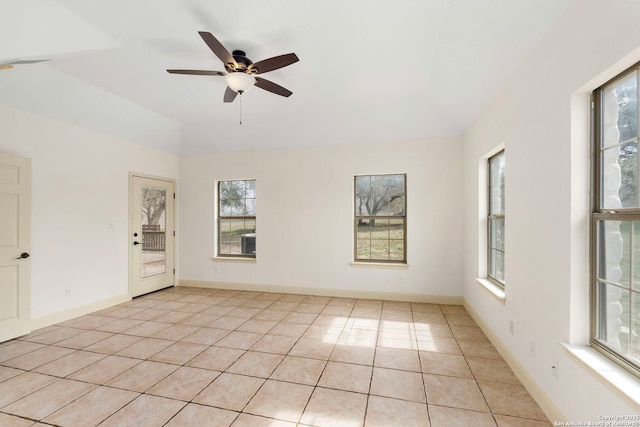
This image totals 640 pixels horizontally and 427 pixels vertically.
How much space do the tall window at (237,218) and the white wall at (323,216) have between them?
18 centimetres

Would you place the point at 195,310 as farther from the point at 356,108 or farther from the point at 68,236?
the point at 356,108

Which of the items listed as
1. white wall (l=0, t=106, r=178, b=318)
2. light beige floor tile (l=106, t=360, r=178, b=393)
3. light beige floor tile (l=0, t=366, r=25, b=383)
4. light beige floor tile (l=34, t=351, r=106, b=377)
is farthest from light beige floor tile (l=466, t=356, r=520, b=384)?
white wall (l=0, t=106, r=178, b=318)

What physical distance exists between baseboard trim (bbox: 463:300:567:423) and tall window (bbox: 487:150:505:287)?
59 centimetres

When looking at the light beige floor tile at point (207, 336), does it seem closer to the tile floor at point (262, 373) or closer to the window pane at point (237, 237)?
→ the tile floor at point (262, 373)

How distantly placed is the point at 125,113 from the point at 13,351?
3.09 m

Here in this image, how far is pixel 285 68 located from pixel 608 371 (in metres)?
3.42

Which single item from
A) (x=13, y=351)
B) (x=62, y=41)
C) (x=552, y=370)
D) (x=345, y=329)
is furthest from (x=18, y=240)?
(x=552, y=370)

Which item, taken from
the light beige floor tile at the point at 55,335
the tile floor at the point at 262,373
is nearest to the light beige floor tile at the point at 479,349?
the tile floor at the point at 262,373

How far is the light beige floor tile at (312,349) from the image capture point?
280 cm

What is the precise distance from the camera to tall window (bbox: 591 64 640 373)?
1.40 meters

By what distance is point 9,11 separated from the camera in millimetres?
2080

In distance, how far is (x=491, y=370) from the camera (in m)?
2.48

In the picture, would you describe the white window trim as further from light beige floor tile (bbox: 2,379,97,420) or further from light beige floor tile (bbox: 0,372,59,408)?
light beige floor tile (bbox: 0,372,59,408)

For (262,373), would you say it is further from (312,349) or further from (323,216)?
(323,216)
